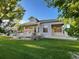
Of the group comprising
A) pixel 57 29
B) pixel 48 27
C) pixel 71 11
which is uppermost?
pixel 71 11

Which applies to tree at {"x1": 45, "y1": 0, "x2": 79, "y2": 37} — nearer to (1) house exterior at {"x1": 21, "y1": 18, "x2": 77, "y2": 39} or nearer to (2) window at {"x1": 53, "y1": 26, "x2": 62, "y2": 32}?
(1) house exterior at {"x1": 21, "y1": 18, "x2": 77, "y2": 39}

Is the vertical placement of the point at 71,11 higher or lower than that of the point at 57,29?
higher

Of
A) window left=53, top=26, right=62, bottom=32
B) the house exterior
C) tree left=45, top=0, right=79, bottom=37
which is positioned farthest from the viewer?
window left=53, top=26, right=62, bottom=32

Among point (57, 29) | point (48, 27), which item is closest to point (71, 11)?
point (57, 29)

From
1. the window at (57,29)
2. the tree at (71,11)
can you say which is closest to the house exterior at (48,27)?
the window at (57,29)

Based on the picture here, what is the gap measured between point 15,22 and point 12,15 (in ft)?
8.00

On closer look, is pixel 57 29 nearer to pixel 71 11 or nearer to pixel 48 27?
pixel 48 27

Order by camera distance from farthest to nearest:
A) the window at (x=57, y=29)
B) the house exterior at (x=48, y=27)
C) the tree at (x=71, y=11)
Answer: the window at (x=57, y=29) < the house exterior at (x=48, y=27) < the tree at (x=71, y=11)

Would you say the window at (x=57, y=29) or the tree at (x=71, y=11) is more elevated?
the tree at (x=71, y=11)

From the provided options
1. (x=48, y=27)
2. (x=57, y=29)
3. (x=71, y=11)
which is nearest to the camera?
(x=71, y=11)

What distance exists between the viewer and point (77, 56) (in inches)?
530

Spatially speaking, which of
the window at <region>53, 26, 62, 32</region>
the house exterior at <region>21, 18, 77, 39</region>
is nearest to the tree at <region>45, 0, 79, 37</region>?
the house exterior at <region>21, 18, 77, 39</region>

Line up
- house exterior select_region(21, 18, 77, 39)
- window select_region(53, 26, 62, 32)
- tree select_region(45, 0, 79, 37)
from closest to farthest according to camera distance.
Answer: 1. tree select_region(45, 0, 79, 37)
2. house exterior select_region(21, 18, 77, 39)
3. window select_region(53, 26, 62, 32)

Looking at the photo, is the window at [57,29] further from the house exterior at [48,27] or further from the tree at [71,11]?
the tree at [71,11]
